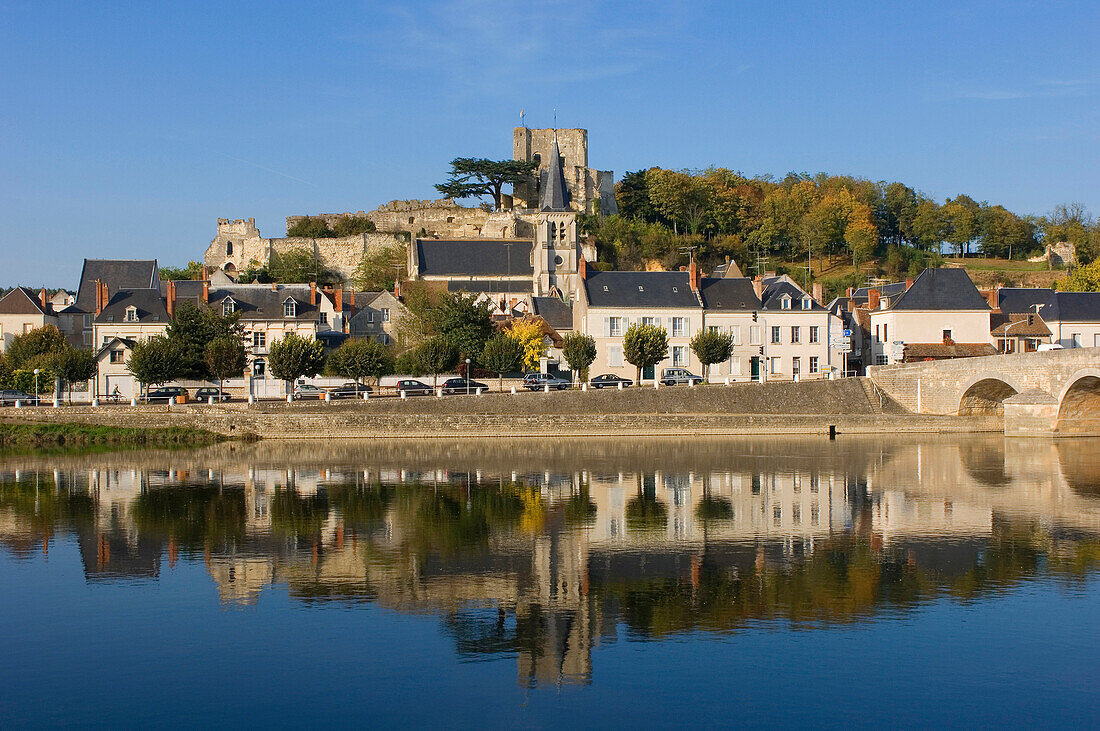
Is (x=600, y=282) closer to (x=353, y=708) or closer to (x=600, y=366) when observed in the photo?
(x=600, y=366)

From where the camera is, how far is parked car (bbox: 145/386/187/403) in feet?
139

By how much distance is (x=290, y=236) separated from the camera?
7519cm

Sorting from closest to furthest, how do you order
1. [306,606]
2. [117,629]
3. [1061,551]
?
[117,629] → [306,606] → [1061,551]

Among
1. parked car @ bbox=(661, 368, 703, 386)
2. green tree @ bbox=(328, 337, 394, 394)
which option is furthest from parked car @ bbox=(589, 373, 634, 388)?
green tree @ bbox=(328, 337, 394, 394)

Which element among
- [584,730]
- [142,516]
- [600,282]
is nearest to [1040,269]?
[600,282]

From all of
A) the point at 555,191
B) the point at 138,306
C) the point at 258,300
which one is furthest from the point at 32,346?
the point at 555,191

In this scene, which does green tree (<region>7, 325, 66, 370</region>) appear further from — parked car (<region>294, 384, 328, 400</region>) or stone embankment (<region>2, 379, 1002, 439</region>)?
parked car (<region>294, 384, 328, 400</region>)

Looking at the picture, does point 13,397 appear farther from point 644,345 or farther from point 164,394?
point 644,345

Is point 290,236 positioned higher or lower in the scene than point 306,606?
higher

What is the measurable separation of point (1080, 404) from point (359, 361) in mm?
27103

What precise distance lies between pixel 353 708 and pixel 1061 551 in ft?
43.4

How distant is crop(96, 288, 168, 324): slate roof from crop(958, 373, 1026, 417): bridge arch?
34614 millimetres

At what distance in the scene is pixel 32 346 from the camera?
1882 inches

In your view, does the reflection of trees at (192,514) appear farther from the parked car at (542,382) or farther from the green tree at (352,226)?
the green tree at (352,226)
